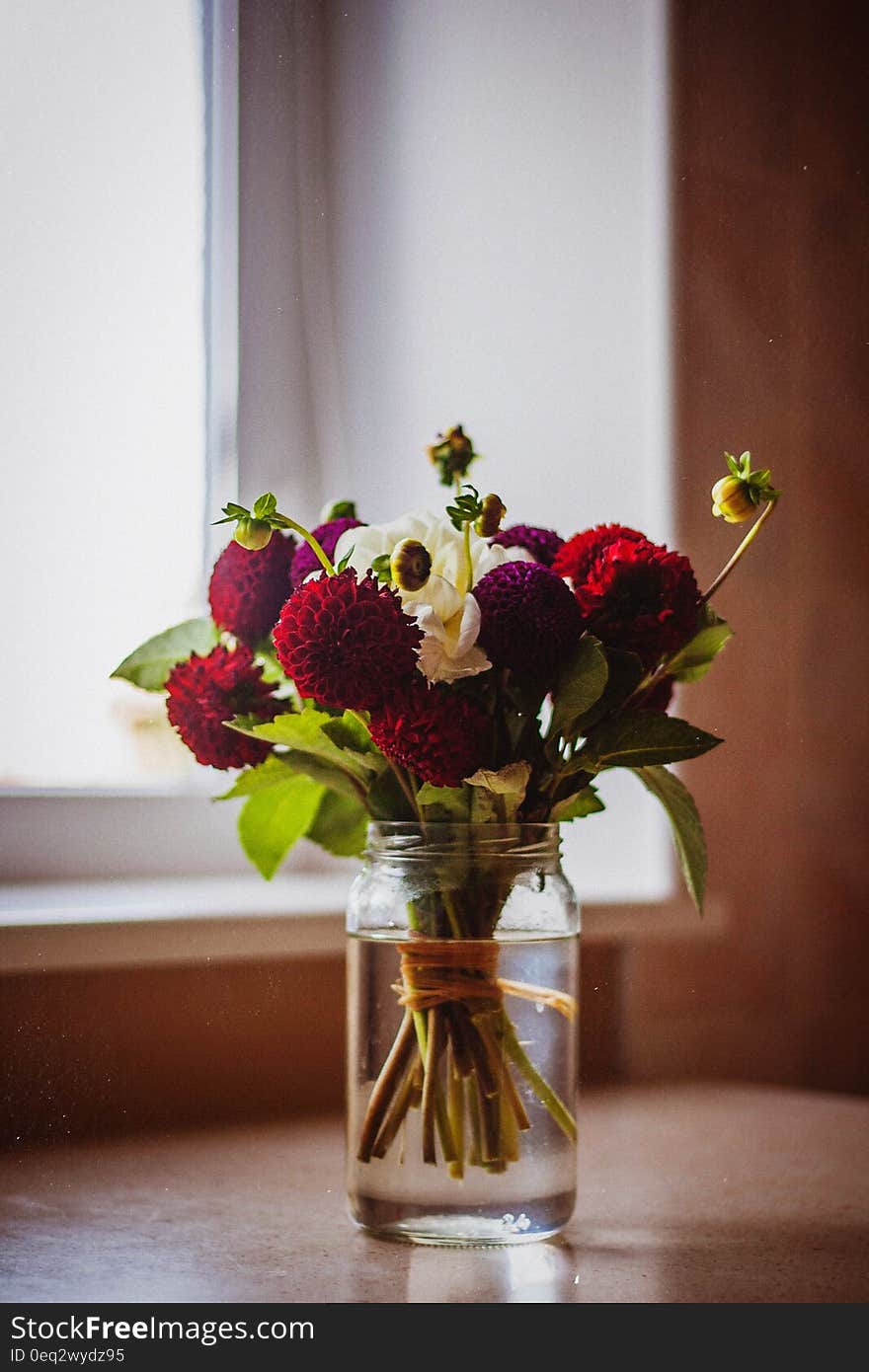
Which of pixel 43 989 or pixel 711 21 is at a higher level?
pixel 711 21

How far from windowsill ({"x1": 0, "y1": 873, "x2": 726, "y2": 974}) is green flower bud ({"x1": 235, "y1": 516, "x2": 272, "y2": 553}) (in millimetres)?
301

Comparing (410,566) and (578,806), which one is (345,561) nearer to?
(410,566)

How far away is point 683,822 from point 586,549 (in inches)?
6.1

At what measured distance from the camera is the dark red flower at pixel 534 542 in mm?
732

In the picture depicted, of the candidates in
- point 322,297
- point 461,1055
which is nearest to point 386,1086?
point 461,1055

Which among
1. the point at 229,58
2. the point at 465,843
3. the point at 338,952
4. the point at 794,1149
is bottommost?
the point at 794,1149

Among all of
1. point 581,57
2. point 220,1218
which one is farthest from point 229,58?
point 220,1218

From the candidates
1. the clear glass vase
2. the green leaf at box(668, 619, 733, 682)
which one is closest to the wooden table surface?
the clear glass vase

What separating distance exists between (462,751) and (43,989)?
33 centimetres

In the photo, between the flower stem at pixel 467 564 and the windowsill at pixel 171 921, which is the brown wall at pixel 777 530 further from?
the flower stem at pixel 467 564

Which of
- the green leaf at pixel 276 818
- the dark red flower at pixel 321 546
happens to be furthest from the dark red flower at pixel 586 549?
the green leaf at pixel 276 818

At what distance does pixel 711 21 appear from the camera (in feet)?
3.67

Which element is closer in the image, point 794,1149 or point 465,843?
point 465,843

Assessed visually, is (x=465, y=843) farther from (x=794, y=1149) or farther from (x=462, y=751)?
(x=794, y=1149)
